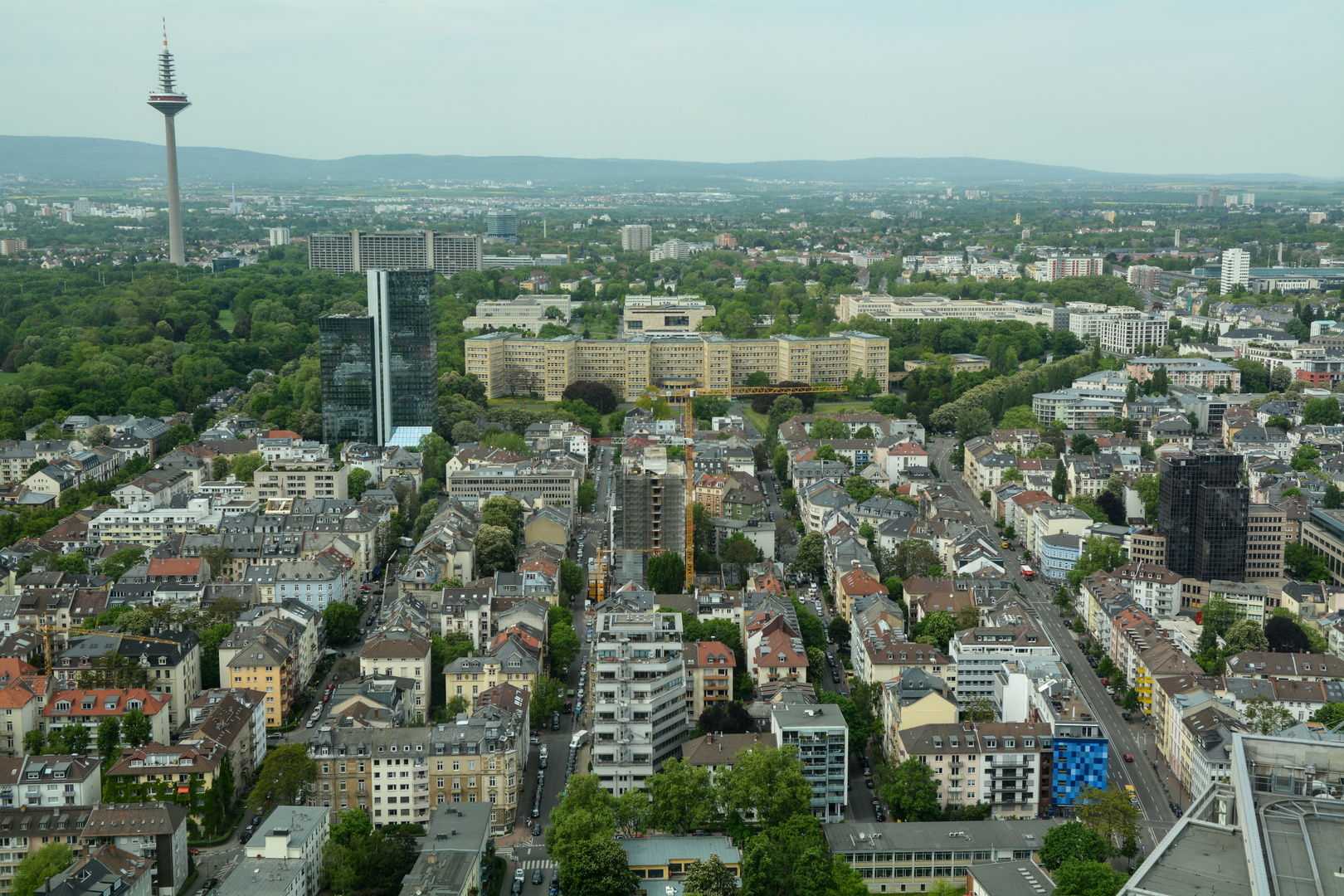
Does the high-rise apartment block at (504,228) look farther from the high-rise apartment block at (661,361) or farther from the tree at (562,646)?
the tree at (562,646)

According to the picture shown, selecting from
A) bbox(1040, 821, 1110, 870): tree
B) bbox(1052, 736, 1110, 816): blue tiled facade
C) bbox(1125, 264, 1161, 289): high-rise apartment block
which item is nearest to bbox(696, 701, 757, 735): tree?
bbox(1052, 736, 1110, 816): blue tiled facade

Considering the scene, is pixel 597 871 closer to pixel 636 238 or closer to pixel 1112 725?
pixel 1112 725

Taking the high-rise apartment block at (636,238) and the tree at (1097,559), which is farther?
the high-rise apartment block at (636,238)

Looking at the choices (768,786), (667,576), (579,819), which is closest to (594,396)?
(667,576)

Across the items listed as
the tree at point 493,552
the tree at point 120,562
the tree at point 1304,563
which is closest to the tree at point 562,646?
the tree at point 493,552

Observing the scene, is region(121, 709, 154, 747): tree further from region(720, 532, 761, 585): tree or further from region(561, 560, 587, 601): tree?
region(720, 532, 761, 585): tree

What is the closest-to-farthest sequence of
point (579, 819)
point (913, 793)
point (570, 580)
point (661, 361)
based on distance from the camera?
point (579, 819), point (913, 793), point (570, 580), point (661, 361)
